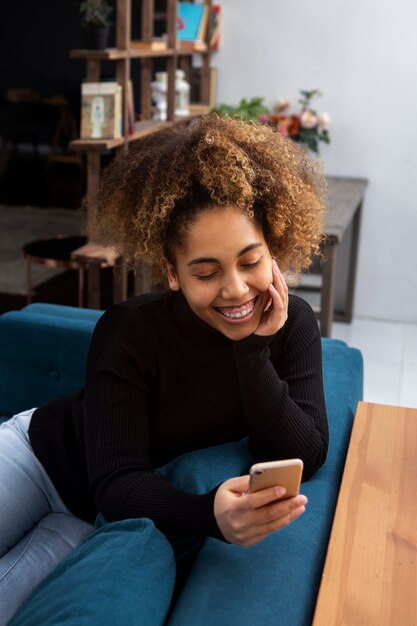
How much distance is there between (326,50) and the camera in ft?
14.1

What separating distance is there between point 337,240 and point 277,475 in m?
2.28

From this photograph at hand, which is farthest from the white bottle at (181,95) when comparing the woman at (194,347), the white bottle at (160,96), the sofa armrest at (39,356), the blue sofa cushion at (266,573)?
the blue sofa cushion at (266,573)

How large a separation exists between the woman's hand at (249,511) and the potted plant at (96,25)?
2.54m

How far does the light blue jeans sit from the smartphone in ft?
1.63

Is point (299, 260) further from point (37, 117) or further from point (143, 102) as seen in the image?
point (37, 117)

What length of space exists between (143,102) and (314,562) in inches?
121

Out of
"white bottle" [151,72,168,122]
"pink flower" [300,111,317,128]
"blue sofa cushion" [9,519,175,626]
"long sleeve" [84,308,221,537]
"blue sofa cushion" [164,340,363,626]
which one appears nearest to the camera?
"blue sofa cushion" [9,519,175,626]

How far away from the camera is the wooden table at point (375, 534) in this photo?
1.08 m

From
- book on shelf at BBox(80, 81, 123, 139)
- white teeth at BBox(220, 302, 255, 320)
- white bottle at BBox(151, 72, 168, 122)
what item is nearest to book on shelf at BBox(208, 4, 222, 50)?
white bottle at BBox(151, 72, 168, 122)

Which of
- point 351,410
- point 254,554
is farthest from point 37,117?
point 254,554

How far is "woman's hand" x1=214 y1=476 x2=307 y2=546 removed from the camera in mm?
1101

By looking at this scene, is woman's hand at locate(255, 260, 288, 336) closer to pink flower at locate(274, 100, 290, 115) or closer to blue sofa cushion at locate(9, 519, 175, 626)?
blue sofa cushion at locate(9, 519, 175, 626)

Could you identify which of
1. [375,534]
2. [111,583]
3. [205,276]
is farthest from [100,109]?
[111,583]

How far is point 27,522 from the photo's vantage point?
1483 mm
